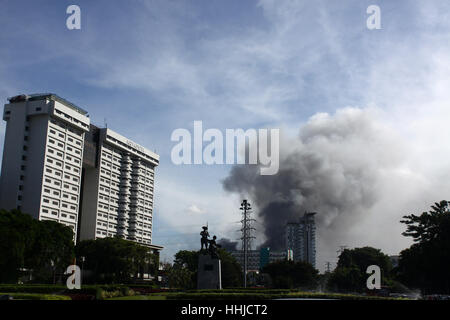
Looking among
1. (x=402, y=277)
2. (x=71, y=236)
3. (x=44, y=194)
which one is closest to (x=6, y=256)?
(x=71, y=236)

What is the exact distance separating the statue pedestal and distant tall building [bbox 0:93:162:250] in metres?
55.9

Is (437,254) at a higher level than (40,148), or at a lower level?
lower

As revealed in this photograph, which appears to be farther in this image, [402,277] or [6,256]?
[402,277]

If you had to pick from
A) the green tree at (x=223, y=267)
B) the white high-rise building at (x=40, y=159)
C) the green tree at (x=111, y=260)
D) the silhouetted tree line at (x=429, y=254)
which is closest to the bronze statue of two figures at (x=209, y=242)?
the green tree at (x=223, y=267)

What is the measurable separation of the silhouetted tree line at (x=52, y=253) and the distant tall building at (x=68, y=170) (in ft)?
32.2

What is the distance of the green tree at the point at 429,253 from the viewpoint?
60250 mm

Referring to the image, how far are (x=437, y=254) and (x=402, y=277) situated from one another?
404 inches

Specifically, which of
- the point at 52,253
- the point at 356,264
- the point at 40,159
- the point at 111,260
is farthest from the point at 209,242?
the point at 356,264

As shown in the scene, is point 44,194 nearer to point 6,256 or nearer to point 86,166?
point 86,166

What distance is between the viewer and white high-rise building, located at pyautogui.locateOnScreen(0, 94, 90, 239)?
98.5 m

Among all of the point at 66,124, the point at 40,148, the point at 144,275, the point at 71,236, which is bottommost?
the point at 144,275

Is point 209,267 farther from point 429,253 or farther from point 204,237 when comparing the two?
point 429,253
